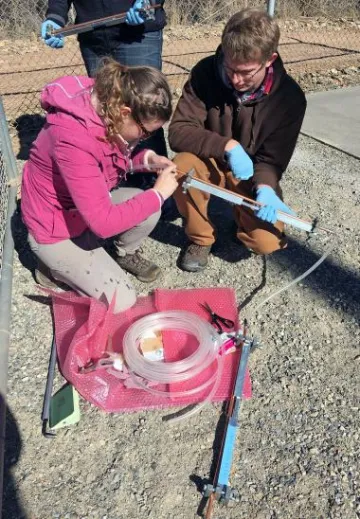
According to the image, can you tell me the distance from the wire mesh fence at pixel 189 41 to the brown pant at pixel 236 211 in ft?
10.7

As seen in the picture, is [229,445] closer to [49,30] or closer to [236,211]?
[236,211]

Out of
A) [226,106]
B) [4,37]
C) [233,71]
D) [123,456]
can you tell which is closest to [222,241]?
[226,106]

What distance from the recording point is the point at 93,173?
2104mm

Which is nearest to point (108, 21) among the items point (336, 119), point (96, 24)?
point (96, 24)

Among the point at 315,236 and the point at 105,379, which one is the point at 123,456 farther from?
the point at 315,236

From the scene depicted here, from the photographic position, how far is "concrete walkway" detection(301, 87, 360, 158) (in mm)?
4395

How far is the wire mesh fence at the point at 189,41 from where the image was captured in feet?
22.0

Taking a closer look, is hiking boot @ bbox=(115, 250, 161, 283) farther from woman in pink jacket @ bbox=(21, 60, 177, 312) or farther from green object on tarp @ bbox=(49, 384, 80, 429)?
green object on tarp @ bbox=(49, 384, 80, 429)

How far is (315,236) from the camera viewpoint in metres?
3.12

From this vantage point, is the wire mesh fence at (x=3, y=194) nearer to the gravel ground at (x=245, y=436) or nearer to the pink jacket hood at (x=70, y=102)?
the gravel ground at (x=245, y=436)

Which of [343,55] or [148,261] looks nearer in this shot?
[148,261]

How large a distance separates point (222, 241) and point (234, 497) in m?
1.62

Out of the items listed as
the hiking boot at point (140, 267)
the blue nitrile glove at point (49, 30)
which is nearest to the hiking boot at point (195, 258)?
the hiking boot at point (140, 267)

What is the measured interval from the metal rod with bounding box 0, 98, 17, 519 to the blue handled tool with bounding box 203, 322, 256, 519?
733mm
